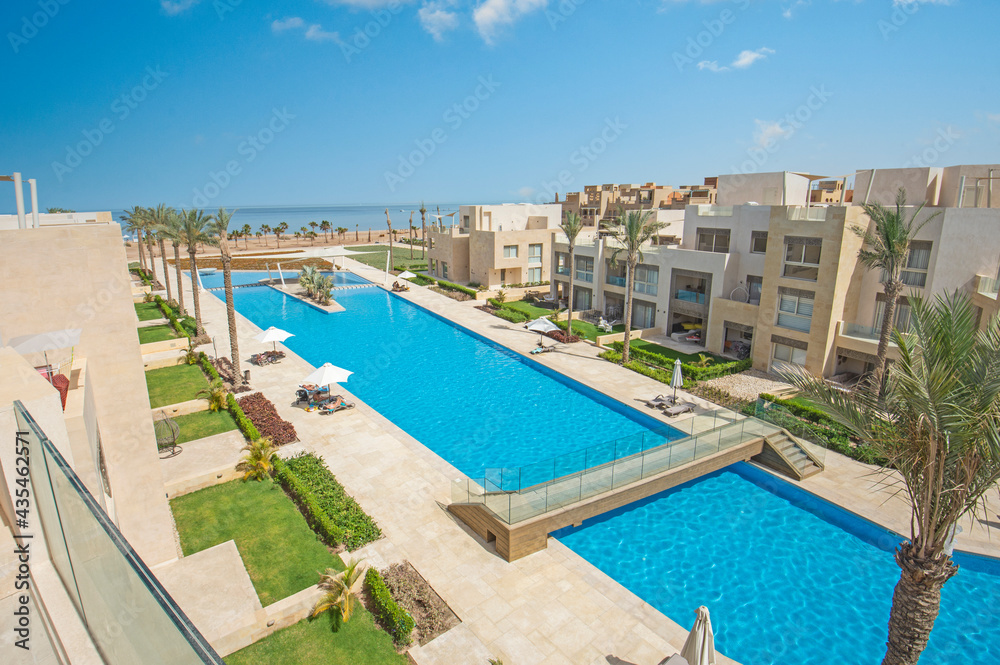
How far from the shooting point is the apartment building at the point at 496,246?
49.4 meters

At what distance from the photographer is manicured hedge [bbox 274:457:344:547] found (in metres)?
14.1

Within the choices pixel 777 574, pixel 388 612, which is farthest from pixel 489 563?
pixel 777 574

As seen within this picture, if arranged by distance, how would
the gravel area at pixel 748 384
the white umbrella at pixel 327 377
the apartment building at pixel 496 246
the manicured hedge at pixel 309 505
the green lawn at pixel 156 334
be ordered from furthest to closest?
the apartment building at pixel 496 246 < the green lawn at pixel 156 334 < the gravel area at pixel 748 384 < the white umbrella at pixel 327 377 < the manicured hedge at pixel 309 505

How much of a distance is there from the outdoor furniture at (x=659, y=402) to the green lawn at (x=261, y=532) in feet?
48.2

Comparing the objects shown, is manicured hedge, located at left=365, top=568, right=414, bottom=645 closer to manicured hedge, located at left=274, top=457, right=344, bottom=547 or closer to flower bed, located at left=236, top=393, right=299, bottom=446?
manicured hedge, located at left=274, top=457, right=344, bottom=547

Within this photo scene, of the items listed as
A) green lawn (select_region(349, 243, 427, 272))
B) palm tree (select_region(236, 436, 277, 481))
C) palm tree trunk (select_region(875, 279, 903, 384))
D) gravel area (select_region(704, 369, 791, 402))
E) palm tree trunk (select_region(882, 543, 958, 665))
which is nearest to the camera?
palm tree trunk (select_region(882, 543, 958, 665))

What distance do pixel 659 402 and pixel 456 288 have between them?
2953 cm

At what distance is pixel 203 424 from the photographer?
2078 centimetres

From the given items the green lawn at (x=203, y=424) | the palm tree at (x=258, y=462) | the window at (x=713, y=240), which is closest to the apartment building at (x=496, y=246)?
the window at (x=713, y=240)

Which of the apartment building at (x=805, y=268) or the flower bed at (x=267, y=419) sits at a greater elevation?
the apartment building at (x=805, y=268)

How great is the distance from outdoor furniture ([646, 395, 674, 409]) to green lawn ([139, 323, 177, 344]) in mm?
28001

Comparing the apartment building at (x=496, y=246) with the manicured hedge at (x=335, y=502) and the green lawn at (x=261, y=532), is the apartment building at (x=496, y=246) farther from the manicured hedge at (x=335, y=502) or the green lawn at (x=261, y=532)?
the green lawn at (x=261, y=532)

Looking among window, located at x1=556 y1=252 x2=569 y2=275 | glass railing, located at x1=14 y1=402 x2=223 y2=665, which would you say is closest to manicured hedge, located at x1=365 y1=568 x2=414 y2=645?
glass railing, located at x1=14 y1=402 x2=223 y2=665

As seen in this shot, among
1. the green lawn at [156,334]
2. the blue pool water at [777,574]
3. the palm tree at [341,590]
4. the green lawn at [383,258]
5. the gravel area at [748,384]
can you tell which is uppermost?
the green lawn at [383,258]
